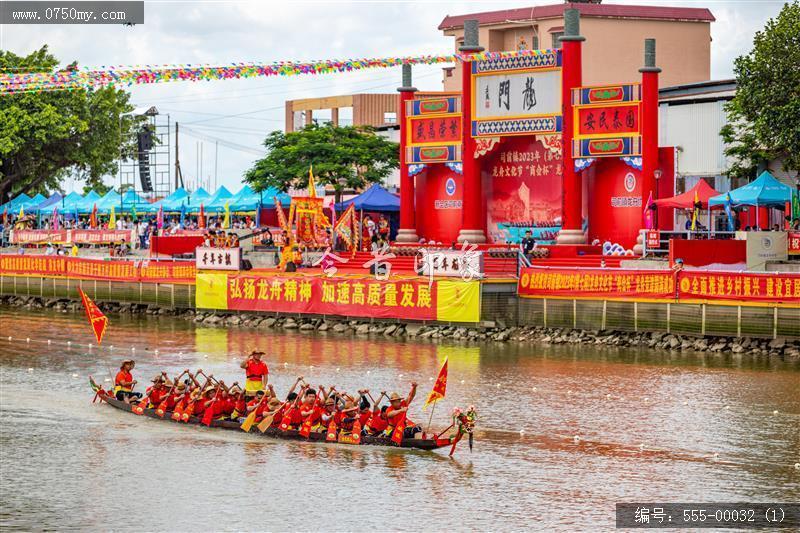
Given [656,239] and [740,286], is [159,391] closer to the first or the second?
[740,286]

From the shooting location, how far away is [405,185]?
64188mm

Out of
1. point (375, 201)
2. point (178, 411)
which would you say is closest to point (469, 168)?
point (375, 201)

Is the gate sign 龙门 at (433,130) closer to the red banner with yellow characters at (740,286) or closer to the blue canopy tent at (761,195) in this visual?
the blue canopy tent at (761,195)

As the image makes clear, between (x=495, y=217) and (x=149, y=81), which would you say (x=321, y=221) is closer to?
(x=495, y=217)

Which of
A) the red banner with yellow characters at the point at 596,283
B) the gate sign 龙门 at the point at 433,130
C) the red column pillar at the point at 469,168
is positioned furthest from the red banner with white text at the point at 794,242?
the gate sign 龙门 at the point at 433,130

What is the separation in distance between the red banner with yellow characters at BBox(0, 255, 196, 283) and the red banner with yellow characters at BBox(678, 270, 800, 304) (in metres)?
26.1

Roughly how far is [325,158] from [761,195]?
101 feet

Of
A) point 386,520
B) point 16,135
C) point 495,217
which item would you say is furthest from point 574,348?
point 16,135

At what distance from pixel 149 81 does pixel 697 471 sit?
15.7 m

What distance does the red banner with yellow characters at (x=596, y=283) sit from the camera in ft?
155

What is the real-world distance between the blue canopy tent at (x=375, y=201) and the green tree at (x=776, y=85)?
64.5 ft

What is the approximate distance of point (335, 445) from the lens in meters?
32.3

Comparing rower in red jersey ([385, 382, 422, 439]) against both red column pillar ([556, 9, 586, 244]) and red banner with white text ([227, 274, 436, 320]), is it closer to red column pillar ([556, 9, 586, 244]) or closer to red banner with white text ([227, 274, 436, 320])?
red banner with white text ([227, 274, 436, 320])

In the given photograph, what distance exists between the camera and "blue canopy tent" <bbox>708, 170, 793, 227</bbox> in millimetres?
51438
